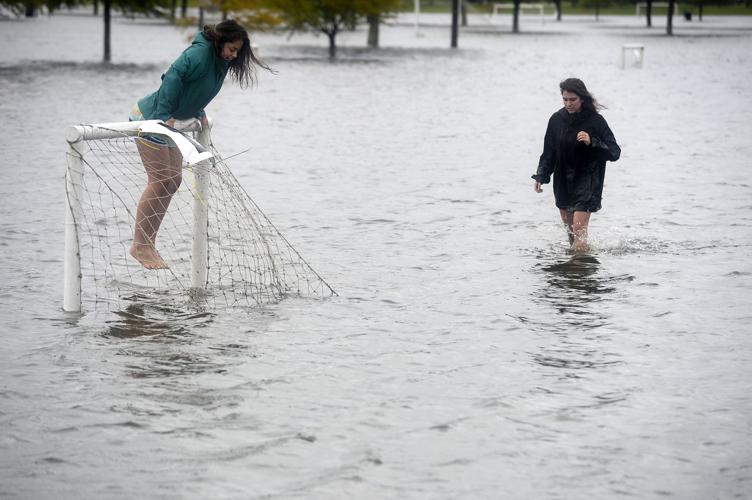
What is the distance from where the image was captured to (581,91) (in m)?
9.62

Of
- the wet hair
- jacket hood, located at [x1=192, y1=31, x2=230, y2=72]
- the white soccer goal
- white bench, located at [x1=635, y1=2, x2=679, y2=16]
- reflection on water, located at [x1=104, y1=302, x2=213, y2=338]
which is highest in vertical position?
white bench, located at [x1=635, y1=2, x2=679, y2=16]

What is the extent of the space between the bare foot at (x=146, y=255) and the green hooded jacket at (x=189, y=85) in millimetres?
1140

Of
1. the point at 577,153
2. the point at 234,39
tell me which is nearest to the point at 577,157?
the point at 577,153

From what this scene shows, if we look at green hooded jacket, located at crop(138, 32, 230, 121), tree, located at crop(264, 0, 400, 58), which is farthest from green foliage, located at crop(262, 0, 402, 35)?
green hooded jacket, located at crop(138, 32, 230, 121)

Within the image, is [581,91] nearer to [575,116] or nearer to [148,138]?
[575,116]

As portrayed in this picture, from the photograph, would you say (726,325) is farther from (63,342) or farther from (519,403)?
(63,342)

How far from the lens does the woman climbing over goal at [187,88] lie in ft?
27.9

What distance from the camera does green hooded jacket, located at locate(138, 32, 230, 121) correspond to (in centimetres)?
846

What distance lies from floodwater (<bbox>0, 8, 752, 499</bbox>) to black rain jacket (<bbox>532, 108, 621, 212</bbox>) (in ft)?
1.78

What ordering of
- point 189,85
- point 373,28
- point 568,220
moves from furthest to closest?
point 373,28 < point 568,220 < point 189,85

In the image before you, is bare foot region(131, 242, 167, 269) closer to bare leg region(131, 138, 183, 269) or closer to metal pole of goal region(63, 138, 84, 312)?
bare leg region(131, 138, 183, 269)

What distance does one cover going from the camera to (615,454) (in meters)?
5.79

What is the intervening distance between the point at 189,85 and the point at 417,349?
7.93 feet

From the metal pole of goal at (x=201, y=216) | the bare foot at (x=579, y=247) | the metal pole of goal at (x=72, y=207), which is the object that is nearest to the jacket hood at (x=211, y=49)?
the metal pole of goal at (x=201, y=216)
